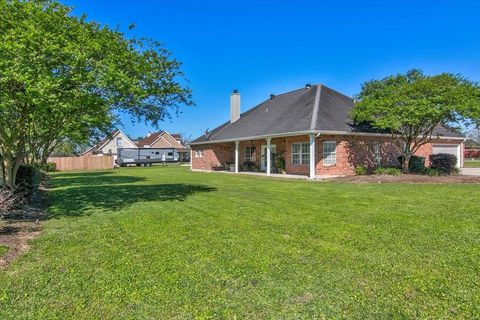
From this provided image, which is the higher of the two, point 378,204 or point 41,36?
point 41,36

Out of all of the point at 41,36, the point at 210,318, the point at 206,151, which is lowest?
the point at 210,318

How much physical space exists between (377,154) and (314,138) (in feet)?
16.8

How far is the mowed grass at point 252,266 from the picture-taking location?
3.42m

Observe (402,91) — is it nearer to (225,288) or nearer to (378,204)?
(378,204)

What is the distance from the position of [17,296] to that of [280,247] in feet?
11.4

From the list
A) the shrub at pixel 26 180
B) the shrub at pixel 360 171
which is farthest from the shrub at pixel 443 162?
the shrub at pixel 26 180

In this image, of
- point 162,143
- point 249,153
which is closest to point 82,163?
point 249,153

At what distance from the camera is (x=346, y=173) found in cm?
1880

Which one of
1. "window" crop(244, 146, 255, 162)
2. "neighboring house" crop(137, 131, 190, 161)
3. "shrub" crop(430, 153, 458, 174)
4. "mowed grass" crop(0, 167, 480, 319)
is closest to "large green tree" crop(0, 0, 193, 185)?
"mowed grass" crop(0, 167, 480, 319)

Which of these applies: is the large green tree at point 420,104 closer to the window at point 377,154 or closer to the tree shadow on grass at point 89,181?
the window at point 377,154

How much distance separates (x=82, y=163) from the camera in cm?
3869

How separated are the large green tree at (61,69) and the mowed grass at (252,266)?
2.72 metres

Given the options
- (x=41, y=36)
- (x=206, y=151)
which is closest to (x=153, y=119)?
(x=41, y=36)

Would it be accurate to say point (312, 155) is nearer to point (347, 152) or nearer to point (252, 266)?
point (347, 152)
